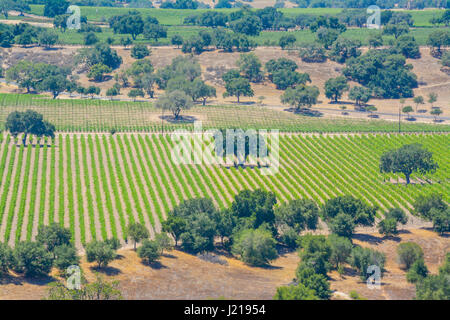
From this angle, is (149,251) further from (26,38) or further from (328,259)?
(26,38)

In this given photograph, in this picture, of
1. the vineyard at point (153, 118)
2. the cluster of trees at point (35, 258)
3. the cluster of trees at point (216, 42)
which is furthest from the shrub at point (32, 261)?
the cluster of trees at point (216, 42)

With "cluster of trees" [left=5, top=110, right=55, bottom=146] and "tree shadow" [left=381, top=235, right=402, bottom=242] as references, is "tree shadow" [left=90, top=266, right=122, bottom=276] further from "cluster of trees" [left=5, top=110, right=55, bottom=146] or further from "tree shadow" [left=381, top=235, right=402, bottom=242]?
"cluster of trees" [left=5, top=110, right=55, bottom=146]

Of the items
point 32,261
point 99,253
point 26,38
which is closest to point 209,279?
point 99,253

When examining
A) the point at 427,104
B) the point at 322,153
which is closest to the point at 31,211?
the point at 322,153

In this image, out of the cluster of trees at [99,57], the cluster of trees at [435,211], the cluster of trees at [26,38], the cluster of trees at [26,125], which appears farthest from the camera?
the cluster of trees at [26,38]

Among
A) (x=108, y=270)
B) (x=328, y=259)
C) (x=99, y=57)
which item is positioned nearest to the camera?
(x=108, y=270)

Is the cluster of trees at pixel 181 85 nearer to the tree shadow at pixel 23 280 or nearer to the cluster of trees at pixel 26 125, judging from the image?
the cluster of trees at pixel 26 125

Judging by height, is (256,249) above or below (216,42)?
below
